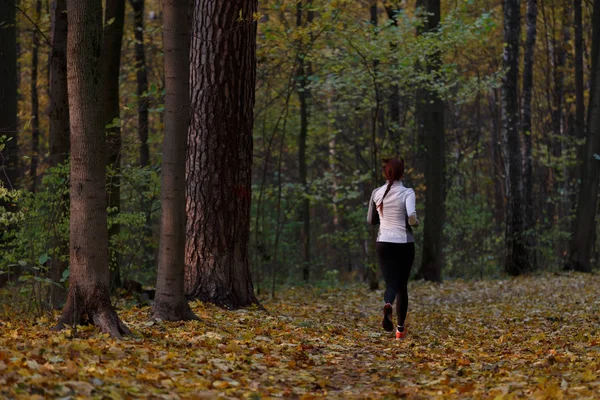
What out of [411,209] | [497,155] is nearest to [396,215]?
[411,209]

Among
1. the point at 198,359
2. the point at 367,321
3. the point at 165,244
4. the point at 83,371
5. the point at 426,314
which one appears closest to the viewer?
the point at 83,371

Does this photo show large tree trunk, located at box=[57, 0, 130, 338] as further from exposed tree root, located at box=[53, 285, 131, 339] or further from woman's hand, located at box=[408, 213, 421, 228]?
woman's hand, located at box=[408, 213, 421, 228]

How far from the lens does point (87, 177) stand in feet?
22.7

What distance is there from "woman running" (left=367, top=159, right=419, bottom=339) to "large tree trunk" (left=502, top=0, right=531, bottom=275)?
1185cm

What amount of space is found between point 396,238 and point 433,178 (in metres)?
10.2

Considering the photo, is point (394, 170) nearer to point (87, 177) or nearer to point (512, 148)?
point (87, 177)

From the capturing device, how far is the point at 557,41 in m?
28.8

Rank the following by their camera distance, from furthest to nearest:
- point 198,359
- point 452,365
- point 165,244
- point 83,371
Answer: point 165,244 → point 452,365 → point 198,359 → point 83,371

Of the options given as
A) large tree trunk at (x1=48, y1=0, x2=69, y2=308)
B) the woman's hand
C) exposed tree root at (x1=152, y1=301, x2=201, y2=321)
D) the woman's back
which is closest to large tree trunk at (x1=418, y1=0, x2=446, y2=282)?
the woman's back

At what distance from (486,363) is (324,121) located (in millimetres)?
19486

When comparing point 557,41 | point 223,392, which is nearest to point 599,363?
point 223,392

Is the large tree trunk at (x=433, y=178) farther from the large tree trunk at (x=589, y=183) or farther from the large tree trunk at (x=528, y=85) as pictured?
the large tree trunk at (x=589, y=183)

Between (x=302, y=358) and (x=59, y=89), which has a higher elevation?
(x=59, y=89)

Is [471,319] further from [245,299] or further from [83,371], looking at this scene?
[83,371]
